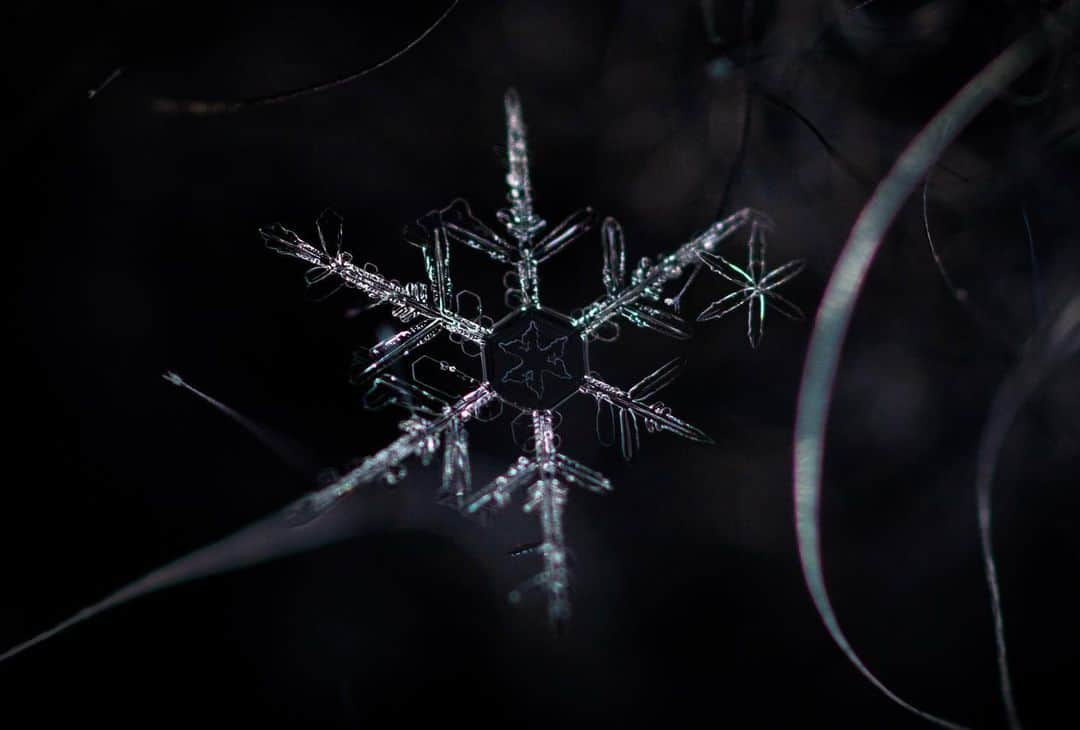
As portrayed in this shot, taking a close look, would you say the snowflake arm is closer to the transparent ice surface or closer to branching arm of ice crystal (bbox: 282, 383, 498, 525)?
the transparent ice surface

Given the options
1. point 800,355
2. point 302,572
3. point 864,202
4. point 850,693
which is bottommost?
point 850,693

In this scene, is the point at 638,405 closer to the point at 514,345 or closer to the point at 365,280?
the point at 514,345

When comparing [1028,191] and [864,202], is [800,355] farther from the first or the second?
[1028,191]

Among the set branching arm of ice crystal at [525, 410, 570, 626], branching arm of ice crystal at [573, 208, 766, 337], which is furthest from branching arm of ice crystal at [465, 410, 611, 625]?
branching arm of ice crystal at [573, 208, 766, 337]

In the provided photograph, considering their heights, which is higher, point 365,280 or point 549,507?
point 365,280

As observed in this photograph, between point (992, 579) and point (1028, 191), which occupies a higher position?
point (1028, 191)

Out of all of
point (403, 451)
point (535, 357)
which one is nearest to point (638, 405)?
point (535, 357)

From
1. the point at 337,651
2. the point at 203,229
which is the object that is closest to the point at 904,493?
the point at 337,651
